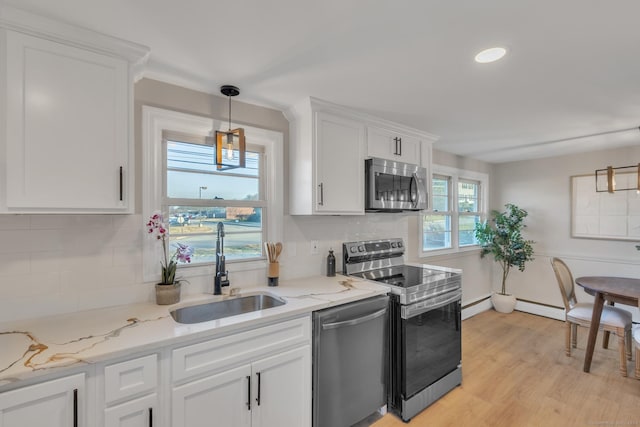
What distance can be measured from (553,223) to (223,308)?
15.0 ft

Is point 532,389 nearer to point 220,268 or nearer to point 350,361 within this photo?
point 350,361

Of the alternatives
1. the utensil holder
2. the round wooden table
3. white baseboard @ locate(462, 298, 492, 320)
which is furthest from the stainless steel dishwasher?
white baseboard @ locate(462, 298, 492, 320)

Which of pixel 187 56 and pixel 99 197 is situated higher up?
pixel 187 56

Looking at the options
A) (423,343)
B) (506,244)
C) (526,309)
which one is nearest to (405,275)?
(423,343)

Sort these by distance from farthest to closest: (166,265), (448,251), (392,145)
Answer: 1. (448,251)
2. (392,145)
3. (166,265)

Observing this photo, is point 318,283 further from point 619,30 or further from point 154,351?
point 619,30

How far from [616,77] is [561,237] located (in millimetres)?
2976

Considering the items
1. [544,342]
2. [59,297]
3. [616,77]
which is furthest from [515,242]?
[59,297]

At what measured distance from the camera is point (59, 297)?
1.63 meters

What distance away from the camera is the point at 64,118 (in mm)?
1394

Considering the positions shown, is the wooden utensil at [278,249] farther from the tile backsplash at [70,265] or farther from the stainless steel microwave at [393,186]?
the stainless steel microwave at [393,186]

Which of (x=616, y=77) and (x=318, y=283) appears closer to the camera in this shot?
(x=616, y=77)

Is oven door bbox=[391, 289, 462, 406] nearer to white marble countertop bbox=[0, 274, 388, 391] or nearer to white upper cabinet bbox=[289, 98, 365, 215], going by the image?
white marble countertop bbox=[0, 274, 388, 391]

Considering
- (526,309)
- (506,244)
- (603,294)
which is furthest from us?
(526,309)
